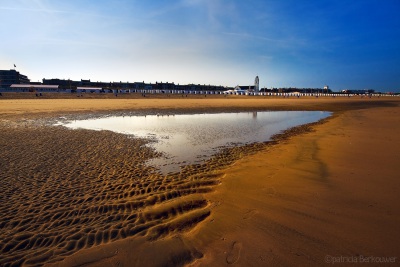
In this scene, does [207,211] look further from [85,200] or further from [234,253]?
[85,200]

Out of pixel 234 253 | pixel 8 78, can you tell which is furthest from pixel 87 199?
pixel 8 78

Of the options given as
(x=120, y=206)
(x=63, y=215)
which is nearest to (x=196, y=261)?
(x=120, y=206)

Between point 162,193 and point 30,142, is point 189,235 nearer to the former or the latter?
point 162,193

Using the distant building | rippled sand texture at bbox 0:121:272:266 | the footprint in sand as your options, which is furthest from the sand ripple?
the distant building

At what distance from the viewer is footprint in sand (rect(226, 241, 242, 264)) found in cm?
344

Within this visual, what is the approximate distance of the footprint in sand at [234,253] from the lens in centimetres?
344

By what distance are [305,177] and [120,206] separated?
5.28 m

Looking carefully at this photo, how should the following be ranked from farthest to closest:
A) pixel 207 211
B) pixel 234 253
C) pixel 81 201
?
pixel 81 201 → pixel 207 211 → pixel 234 253

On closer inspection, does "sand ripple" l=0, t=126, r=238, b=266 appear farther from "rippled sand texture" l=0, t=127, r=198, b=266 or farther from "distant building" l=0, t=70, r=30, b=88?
"distant building" l=0, t=70, r=30, b=88

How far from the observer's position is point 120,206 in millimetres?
5484

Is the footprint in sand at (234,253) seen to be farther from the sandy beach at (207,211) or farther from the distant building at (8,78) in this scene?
the distant building at (8,78)

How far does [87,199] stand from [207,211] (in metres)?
3.23

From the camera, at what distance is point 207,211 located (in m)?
5.03

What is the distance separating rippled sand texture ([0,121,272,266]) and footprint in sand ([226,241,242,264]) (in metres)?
1.07
